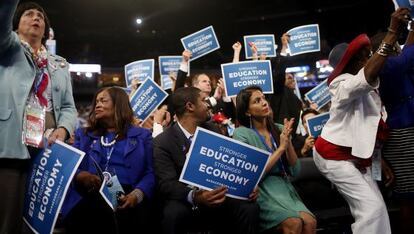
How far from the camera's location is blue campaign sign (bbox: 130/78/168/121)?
4906 mm

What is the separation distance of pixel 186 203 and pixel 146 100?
2.19m

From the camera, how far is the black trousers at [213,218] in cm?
285

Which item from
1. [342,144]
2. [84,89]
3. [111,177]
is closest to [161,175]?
[111,177]

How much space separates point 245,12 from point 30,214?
1461 cm

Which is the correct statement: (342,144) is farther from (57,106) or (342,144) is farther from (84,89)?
(84,89)

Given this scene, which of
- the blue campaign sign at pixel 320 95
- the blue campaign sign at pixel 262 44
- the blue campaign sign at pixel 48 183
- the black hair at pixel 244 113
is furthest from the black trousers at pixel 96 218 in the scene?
the blue campaign sign at pixel 262 44

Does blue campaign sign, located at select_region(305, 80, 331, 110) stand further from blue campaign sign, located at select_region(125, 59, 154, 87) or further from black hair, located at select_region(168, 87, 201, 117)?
black hair, located at select_region(168, 87, 201, 117)

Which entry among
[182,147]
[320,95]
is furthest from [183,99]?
[320,95]

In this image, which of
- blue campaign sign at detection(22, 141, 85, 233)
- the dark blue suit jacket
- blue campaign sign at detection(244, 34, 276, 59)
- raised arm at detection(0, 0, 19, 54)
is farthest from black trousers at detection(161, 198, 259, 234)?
blue campaign sign at detection(244, 34, 276, 59)

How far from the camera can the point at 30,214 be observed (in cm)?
250

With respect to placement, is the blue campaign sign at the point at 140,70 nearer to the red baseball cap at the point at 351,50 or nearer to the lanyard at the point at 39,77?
the lanyard at the point at 39,77

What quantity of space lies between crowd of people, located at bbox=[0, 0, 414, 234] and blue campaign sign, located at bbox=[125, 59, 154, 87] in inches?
102

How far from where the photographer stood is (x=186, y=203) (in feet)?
9.72

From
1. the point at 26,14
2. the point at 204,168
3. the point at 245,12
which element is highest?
the point at 245,12
